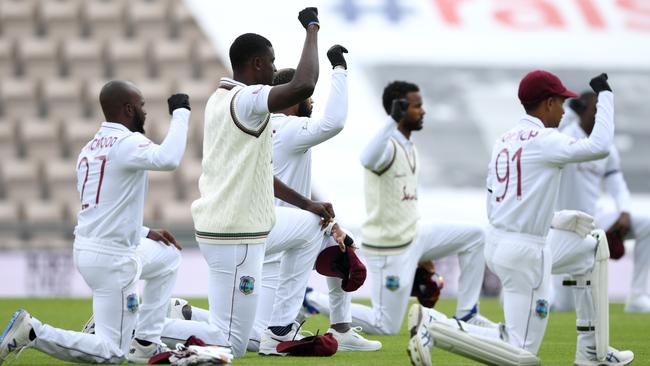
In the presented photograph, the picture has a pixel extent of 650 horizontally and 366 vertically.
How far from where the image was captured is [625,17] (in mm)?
24172

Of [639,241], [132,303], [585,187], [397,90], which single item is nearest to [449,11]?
[639,241]

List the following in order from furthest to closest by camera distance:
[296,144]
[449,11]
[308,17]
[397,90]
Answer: [449,11]
[397,90]
[296,144]
[308,17]

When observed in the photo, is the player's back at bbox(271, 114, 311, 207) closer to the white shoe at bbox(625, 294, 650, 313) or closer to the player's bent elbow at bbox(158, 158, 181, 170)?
the player's bent elbow at bbox(158, 158, 181, 170)

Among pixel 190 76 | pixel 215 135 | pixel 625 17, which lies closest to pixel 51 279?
pixel 190 76

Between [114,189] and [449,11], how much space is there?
17.2m

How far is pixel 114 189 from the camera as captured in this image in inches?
277

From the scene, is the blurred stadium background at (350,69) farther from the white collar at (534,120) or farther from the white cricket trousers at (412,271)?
the white collar at (534,120)

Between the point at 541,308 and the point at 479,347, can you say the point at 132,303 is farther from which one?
the point at 541,308

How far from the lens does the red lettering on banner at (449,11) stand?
921 inches

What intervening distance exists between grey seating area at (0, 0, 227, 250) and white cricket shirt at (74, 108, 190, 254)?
509 inches

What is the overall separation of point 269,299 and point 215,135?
168cm

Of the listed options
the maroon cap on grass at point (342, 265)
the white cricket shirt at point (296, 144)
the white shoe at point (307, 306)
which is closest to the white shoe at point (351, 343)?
the maroon cap on grass at point (342, 265)

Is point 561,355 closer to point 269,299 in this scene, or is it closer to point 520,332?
point 520,332

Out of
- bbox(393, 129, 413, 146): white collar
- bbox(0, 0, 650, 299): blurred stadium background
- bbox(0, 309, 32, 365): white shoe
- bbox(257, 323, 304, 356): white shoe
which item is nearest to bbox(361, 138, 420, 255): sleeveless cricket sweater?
bbox(393, 129, 413, 146): white collar
